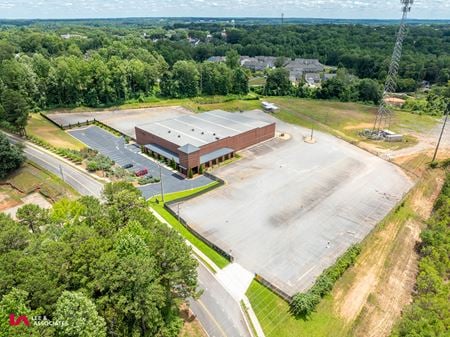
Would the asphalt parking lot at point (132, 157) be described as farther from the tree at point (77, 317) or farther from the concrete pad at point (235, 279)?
the tree at point (77, 317)

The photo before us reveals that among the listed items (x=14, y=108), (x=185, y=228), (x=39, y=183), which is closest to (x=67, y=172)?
(x=39, y=183)

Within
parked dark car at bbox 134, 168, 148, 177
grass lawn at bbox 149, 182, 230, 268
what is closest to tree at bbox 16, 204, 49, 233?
grass lawn at bbox 149, 182, 230, 268

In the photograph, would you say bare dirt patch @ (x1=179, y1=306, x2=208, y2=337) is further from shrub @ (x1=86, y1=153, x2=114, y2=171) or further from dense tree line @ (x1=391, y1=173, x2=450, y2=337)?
shrub @ (x1=86, y1=153, x2=114, y2=171)

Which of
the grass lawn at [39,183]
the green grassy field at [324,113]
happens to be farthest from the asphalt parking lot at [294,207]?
the grass lawn at [39,183]

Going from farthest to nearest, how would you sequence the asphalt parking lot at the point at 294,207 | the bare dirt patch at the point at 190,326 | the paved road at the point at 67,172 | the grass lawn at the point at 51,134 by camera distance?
the grass lawn at the point at 51,134
the paved road at the point at 67,172
the asphalt parking lot at the point at 294,207
the bare dirt patch at the point at 190,326

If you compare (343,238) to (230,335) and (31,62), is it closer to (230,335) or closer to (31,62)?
(230,335)

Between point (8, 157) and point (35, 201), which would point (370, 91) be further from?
point (8, 157)

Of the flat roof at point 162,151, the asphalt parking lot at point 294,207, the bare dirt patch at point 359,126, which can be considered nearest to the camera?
the asphalt parking lot at point 294,207
